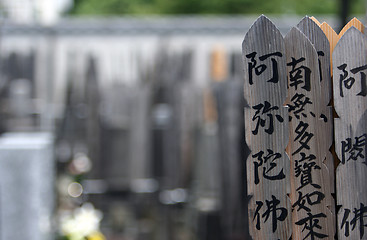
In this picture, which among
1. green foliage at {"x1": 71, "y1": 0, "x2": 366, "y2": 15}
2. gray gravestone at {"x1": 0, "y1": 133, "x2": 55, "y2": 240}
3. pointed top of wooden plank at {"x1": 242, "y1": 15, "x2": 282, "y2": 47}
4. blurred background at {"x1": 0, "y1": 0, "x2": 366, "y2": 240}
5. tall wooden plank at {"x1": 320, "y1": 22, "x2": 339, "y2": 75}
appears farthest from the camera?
green foliage at {"x1": 71, "y1": 0, "x2": 366, "y2": 15}

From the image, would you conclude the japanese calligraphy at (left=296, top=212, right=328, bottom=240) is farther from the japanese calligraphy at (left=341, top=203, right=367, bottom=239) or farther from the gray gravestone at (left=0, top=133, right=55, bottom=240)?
the gray gravestone at (left=0, top=133, right=55, bottom=240)

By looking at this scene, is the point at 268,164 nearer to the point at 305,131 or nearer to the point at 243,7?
the point at 305,131

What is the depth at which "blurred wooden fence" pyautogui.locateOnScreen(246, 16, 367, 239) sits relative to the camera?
61.3 inches

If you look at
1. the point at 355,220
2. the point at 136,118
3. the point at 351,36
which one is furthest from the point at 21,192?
the point at 351,36

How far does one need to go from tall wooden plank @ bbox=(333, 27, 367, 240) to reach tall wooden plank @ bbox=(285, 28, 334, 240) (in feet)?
0.20

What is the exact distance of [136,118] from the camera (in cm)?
482

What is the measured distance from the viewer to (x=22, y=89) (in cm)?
518

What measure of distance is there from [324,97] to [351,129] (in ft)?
0.48

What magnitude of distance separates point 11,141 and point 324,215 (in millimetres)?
2824

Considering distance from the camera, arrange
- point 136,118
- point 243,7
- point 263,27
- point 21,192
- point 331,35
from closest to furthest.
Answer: point 263,27, point 331,35, point 21,192, point 136,118, point 243,7

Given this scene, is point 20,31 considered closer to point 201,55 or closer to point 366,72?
point 201,55

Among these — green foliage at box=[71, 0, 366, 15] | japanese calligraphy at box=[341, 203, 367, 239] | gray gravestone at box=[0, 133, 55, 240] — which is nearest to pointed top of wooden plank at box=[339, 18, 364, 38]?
japanese calligraphy at box=[341, 203, 367, 239]

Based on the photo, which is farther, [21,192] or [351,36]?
[21,192]

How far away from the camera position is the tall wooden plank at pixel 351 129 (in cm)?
155
